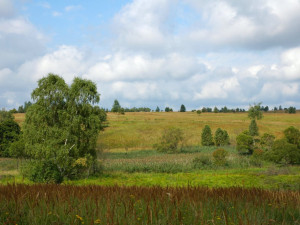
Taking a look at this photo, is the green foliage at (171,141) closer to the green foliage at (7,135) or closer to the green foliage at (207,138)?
the green foliage at (207,138)

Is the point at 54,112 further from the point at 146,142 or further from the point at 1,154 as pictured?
the point at 146,142

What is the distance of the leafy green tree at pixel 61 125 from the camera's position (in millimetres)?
22281

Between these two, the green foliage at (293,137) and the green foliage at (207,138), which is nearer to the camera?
the green foliage at (293,137)

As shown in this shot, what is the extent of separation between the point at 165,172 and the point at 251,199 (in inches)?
962

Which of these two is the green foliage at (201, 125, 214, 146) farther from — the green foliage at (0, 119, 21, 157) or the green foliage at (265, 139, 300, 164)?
the green foliage at (0, 119, 21, 157)

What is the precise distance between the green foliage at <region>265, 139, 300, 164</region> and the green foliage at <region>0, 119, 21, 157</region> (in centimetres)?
3675

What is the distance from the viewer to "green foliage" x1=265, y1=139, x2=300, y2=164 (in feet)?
99.3

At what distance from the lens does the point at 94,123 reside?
2345cm

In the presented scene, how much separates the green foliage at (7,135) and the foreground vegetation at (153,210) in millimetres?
45429

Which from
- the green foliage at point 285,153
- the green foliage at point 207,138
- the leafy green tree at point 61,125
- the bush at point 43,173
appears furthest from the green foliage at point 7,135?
the green foliage at point 285,153

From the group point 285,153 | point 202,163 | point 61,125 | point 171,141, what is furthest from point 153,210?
point 171,141

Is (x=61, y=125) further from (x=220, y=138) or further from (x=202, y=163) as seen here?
(x=220, y=138)

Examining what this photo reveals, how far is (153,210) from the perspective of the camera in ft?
14.8

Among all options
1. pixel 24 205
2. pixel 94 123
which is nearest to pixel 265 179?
pixel 94 123
